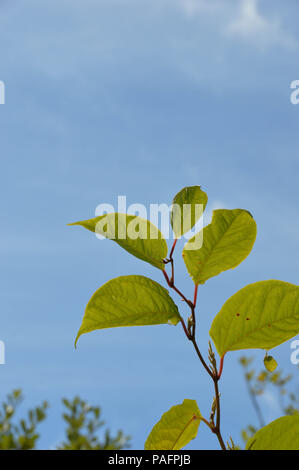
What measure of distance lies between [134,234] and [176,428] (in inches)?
15.5

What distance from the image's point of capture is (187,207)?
86 centimetres

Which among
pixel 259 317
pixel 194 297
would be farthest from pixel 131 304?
pixel 259 317

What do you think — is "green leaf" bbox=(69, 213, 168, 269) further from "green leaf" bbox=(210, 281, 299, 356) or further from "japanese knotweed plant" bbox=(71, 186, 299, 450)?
"green leaf" bbox=(210, 281, 299, 356)

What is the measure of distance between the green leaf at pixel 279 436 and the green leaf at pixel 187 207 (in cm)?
39

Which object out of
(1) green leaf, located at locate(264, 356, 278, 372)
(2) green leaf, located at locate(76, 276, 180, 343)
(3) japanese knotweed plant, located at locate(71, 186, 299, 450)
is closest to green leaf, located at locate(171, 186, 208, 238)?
(3) japanese knotweed plant, located at locate(71, 186, 299, 450)

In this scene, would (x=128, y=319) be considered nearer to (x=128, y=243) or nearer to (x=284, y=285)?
(x=128, y=243)

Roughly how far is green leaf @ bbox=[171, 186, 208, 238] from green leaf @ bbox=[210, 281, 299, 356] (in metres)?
Result: 0.17

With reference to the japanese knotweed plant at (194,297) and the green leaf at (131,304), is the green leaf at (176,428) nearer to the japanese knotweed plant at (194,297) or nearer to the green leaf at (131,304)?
the japanese knotweed plant at (194,297)

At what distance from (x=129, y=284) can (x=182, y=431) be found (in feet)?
1.04

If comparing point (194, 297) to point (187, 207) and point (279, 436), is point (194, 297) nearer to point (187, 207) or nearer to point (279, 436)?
point (187, 207)

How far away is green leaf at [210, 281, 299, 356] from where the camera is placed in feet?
2.71

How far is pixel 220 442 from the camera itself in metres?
0.76
